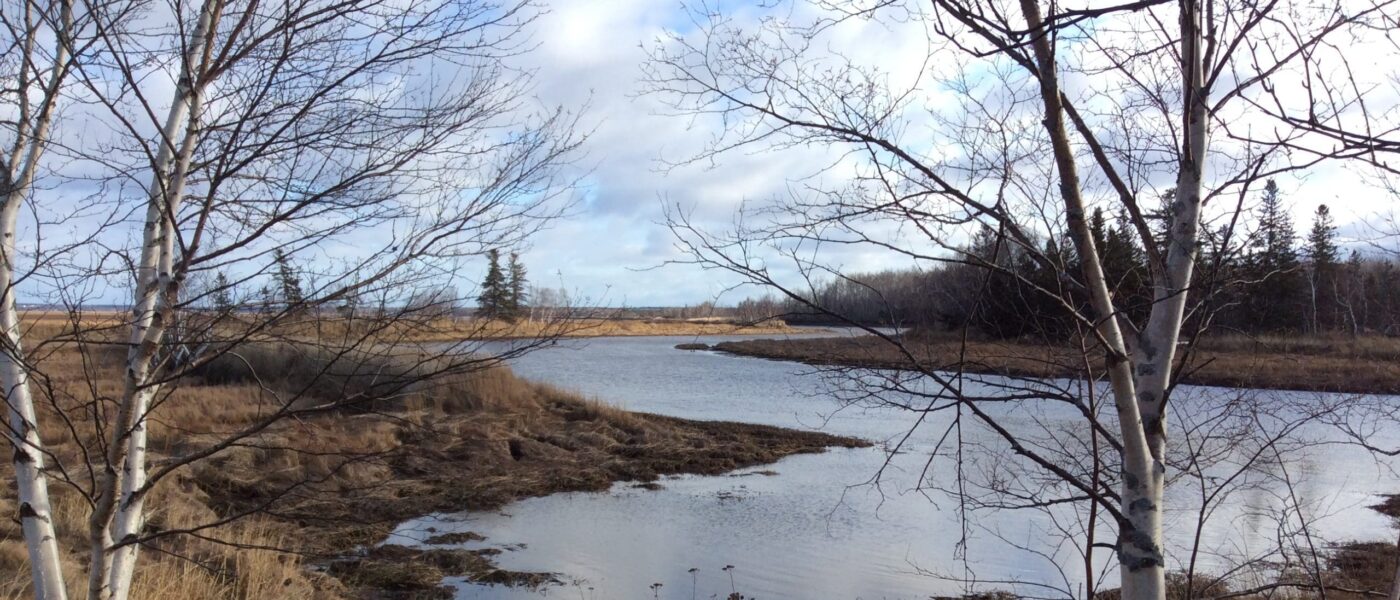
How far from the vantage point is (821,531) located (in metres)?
11.7

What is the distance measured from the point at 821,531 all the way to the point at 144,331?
9.69 meters

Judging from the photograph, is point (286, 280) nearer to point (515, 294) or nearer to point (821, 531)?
point (515, 294)

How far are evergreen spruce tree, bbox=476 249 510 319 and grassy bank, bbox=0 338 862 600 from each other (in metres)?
0.44

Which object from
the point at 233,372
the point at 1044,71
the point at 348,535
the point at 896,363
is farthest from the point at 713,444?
the point at 1044,71

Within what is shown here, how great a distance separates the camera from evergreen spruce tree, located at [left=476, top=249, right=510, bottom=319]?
3.47m

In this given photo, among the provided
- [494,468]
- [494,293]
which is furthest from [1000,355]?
[494,468]

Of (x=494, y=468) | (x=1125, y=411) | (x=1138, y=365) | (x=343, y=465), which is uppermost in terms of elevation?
(x=1138, y=365)

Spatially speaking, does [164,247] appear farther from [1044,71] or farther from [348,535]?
[348,535]

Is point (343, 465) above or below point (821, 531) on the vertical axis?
above

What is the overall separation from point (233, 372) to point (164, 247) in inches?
730

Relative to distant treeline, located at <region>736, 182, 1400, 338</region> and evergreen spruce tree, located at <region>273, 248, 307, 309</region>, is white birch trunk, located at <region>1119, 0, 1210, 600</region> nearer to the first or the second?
distant treeline, located at <region>736, 182, 1400, 338</region>

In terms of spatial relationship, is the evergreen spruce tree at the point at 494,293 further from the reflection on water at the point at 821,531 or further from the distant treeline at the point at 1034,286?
the reflection on water at the point at 821,531

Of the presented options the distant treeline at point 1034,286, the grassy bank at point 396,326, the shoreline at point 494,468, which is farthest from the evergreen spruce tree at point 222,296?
the shoreline at point 494,468

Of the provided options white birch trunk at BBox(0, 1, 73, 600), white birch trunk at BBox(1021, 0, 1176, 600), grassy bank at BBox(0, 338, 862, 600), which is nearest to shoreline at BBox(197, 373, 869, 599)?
grassy bank at BBox(0, 338, 862, 600)
